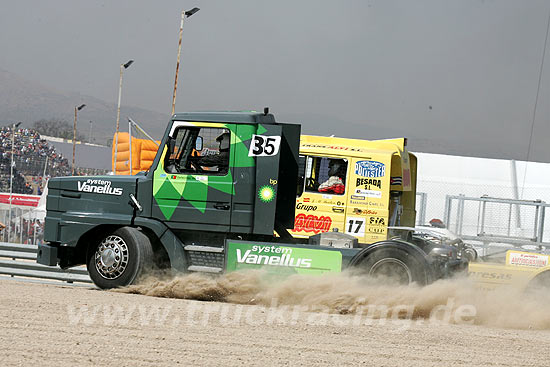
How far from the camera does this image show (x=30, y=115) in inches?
7731

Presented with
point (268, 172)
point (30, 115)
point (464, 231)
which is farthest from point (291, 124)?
point (30, 115)

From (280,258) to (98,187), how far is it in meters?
2.82

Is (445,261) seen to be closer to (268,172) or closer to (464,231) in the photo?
(268,172)

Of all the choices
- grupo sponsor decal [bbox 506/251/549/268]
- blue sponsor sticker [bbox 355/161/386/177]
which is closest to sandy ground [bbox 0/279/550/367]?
grupo sponsor decal [bbox 506/251/549/268]

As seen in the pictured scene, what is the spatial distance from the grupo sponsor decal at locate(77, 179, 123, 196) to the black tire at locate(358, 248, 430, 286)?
3.54 meters

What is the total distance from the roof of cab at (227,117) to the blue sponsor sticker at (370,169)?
2569 millimetres

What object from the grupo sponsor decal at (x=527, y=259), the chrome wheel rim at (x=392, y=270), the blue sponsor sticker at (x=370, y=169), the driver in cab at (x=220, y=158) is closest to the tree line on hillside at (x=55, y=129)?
the blue sponsor sticker at (x=370, y=169)

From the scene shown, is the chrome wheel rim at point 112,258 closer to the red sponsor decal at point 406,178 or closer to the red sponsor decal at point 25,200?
the red sponsor decal at point 406,178

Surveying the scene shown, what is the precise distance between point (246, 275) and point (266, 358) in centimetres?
322

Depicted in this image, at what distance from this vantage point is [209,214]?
371 inches

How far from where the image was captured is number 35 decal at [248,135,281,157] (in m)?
9.34

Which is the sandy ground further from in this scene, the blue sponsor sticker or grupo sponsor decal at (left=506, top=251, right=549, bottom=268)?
the blue sponsor sticker

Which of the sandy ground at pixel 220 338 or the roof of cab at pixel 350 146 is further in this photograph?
the roof of cab at pixel 350 146

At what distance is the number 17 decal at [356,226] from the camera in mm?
11797
